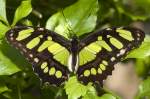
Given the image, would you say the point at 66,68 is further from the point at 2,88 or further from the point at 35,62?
the point at 2,88

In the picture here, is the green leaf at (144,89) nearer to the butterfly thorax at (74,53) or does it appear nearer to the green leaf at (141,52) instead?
the green leaf at (141,52)

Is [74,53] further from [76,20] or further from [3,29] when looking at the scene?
[3,29]

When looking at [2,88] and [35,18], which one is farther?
[35,18]

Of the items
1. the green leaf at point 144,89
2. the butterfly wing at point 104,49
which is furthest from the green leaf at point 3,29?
the green leaf at point 144,89

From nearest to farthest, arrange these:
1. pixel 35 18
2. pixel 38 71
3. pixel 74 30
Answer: pixel 38 71
pixel 74 30
pixel 35 18

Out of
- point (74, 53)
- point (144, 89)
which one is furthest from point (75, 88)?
point (144, 89)

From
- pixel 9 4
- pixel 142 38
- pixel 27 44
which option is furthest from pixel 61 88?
pixel 9 4

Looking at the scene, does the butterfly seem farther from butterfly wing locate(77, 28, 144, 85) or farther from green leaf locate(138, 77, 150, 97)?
green leaf locate(138, 77, 150, 97)
